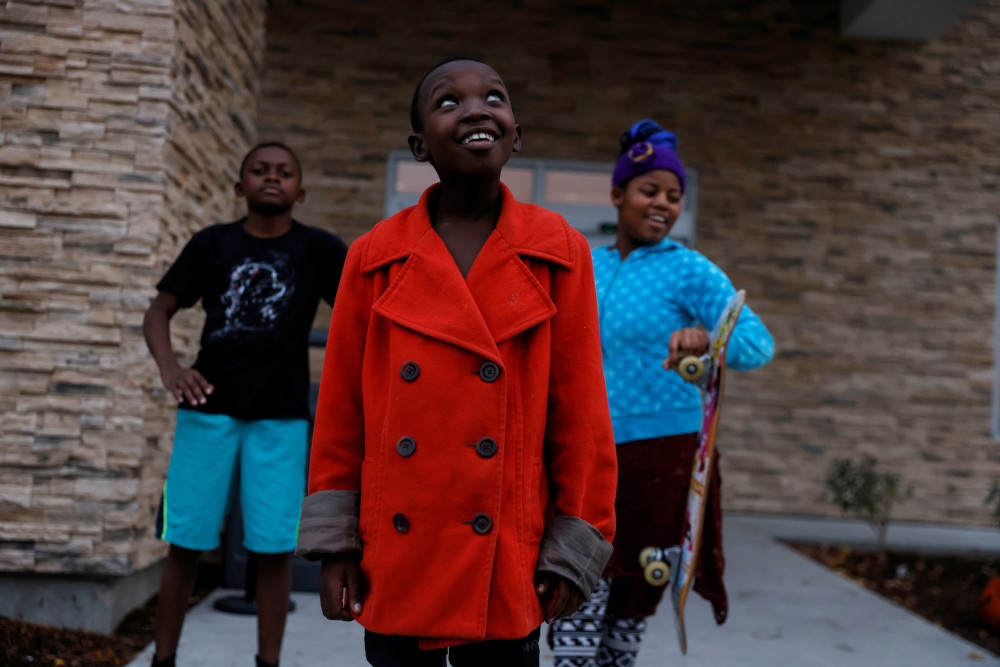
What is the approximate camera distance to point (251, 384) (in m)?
2.54

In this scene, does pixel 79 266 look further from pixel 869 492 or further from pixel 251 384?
pixel 869 492

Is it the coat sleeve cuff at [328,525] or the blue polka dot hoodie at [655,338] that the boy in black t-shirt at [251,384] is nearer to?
the blue polka dot hoodie at [655,338]

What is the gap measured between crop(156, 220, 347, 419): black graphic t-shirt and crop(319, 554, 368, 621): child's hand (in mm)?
1327

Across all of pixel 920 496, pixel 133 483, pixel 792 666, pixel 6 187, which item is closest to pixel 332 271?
pixel 133 483

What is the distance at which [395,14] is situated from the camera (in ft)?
23.7

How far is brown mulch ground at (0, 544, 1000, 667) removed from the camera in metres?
3.13

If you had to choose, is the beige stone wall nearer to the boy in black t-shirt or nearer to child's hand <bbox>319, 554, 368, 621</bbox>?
the boy in black t-shirt

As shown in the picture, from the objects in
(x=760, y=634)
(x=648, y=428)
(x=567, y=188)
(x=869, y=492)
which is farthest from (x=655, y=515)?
(x=567, y=188)

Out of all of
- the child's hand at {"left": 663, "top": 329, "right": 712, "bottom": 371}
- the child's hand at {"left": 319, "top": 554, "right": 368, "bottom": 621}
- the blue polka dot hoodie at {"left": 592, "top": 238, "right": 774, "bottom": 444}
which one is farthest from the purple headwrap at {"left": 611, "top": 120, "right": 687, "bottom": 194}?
the child's hand at {"left": 319, "top": 554, "right": 368, "bottom": 621}

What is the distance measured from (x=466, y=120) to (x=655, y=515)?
1.45m

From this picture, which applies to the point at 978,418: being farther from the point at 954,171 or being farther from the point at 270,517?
the point at 270,517

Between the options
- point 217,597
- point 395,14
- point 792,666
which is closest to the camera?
point 792,666

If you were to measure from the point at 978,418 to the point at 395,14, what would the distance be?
6.58m

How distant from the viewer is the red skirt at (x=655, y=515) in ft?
7.64
